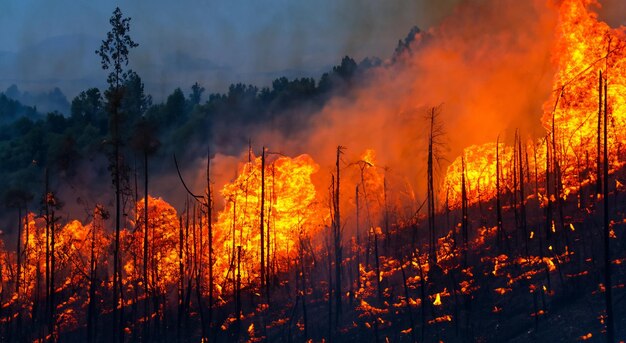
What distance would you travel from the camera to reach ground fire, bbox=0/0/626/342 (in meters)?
39.6

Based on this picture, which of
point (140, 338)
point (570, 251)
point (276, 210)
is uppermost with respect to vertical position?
point (276, 210)

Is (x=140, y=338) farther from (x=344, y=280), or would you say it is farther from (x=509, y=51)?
(x=509, y=51)

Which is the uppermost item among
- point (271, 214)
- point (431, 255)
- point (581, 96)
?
point (581, 96)

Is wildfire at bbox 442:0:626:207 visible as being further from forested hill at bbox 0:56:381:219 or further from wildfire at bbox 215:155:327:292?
forested hill at bbox 0:56:381:219

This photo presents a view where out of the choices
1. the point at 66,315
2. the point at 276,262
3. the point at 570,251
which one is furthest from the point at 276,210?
the point at 570,251

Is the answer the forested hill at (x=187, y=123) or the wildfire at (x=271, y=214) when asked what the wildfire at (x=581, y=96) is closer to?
the wildfire at (x=271, y=214)

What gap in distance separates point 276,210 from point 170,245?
421 inches

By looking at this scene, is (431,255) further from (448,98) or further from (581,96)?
(448,98)

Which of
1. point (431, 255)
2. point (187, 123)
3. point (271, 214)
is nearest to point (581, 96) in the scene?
point (431, 255)

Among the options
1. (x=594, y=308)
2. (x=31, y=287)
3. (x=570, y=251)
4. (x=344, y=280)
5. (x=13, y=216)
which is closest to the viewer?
(x=594, y=308)

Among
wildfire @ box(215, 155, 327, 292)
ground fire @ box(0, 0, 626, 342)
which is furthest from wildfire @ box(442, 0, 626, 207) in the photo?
wildfire @ box(215, 155, 327, 292)

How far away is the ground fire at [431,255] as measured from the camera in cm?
3956

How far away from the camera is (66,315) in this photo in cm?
6450

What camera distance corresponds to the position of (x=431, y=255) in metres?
49.0
